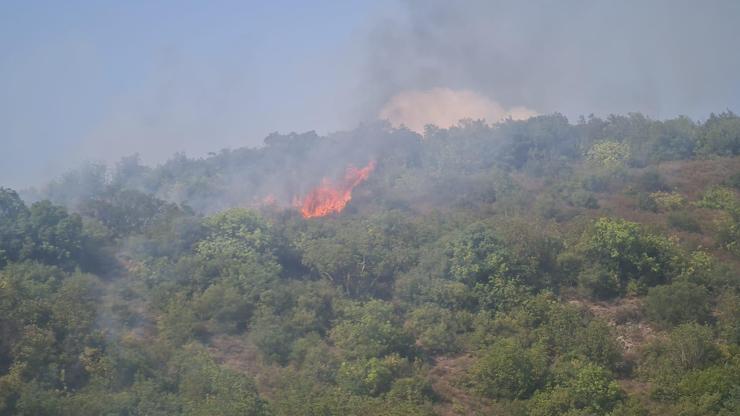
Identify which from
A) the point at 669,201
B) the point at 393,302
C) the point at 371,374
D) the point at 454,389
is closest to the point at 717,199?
the point at 669,201

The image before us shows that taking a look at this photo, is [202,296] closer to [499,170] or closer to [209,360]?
[209,360]

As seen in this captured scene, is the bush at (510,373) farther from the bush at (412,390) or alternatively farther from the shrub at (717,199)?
the shrub at (717,199)

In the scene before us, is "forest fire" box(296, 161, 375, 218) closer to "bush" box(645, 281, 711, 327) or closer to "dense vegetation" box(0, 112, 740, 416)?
"dense vegetation" box(0, 112, 740, 416)

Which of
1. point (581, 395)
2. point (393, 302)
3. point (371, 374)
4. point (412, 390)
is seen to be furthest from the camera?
point (393, 302)

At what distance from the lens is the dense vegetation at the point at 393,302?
29594 mm

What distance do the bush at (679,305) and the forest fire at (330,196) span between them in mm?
23763

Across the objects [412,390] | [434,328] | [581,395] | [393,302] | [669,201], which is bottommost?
[581,395]

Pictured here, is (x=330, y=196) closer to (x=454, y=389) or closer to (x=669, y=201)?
(x=669, y=201)

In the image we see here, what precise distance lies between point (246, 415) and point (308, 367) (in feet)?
19.0

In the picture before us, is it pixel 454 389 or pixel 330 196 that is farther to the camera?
pixel 330 196

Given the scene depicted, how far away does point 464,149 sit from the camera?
6919 cm

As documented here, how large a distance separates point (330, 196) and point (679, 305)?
28.7 metres

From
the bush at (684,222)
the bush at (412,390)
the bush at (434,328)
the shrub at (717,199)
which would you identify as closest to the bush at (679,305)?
the bush at (434,328)

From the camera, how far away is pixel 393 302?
39.5 meters
